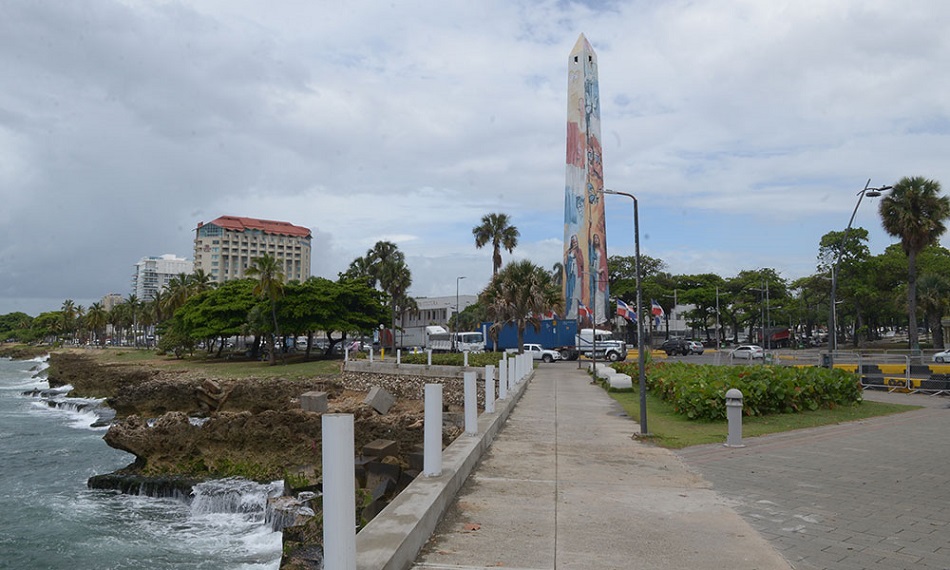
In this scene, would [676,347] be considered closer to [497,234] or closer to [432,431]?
[497,234]

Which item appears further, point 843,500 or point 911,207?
point 911,207

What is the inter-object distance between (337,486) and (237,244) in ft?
542

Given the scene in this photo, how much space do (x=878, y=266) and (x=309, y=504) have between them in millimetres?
65837

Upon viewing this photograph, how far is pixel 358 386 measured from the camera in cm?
4025

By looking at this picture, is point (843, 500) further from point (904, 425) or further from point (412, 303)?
point (412, 303)

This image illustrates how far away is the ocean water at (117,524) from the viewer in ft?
43.2

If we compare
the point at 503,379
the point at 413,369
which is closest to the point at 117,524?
the point at 503,379

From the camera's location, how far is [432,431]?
7270mm

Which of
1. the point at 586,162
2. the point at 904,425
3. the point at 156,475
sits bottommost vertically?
the point at 156,475

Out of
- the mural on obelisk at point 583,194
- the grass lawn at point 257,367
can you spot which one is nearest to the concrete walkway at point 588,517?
the grass lawn at point 257,367

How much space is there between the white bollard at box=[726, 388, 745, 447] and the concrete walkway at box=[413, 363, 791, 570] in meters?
1.45

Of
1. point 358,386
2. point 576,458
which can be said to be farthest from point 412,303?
point 576,458

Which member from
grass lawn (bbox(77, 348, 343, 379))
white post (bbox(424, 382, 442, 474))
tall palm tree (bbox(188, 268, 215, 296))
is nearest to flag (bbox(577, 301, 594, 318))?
grass lawn (bbox(77, 348, 343, 379))

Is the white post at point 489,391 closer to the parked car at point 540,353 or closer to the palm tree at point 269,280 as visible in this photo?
the parked car at point 540,353
